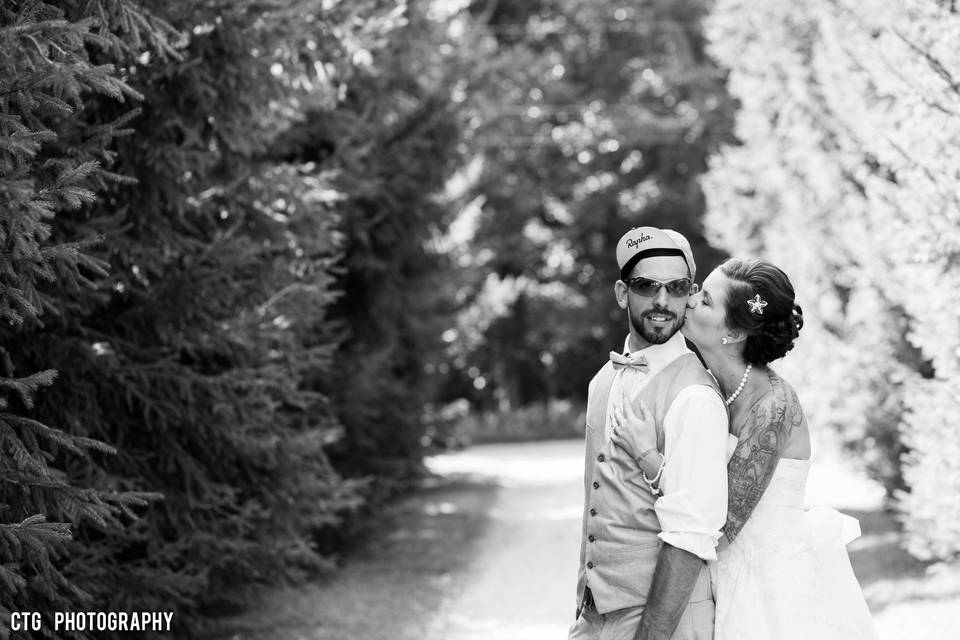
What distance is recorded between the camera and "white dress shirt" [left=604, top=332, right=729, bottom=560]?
286cm

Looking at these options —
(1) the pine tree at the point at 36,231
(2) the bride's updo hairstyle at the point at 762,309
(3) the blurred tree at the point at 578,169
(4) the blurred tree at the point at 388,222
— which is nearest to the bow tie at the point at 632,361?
(2) the bride's updo hairstyle at the point at 762,309

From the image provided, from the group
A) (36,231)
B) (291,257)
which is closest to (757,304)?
(36,231)

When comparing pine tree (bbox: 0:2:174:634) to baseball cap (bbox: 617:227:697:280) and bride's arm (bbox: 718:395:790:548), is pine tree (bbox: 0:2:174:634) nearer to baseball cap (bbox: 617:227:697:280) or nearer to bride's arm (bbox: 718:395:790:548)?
baseball cap (bbox: 617:227:697:280)

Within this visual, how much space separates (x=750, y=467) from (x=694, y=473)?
45 cm

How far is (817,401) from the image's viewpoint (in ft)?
30.8

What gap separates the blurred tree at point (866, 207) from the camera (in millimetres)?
5648

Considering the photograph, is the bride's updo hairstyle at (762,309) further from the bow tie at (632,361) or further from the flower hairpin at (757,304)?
the bow tie at (632,361)

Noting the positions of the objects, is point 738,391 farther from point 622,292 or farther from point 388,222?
point 388,222

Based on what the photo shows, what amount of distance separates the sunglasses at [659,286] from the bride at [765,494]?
0.80 feet

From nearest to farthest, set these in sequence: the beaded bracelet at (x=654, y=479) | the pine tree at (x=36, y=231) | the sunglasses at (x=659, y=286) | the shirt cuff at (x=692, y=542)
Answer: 1. the shirt cuff at (x=692, y=542)
2. the beaded bracelet at (x=654, y=479)
3. the sunglasses at (x=659, y=286)
4. the pine tree at (x=36, y=231)

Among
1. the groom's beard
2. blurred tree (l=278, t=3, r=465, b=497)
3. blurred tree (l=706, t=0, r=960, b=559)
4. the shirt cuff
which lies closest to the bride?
the groom's beard

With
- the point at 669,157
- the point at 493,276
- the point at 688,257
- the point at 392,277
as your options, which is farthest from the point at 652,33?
the point at 688,257

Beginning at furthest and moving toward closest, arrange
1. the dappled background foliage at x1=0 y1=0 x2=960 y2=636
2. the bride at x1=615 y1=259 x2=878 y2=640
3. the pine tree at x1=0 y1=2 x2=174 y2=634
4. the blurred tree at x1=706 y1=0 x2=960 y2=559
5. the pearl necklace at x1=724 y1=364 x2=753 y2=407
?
the blurred tree at x1=706 y1=0 x2=960 y2=559
the dappled background foliage at x1=0 y1=0 x2=960 y2=636
the pine tree at x1=0 y1=2 x2=174 y2=634
the pearl necklace at x1=724 y1=364 x2=753 y2=407
the bride at x1=615 y1=259 x2=878 y2=640

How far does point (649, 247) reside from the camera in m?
3.13
